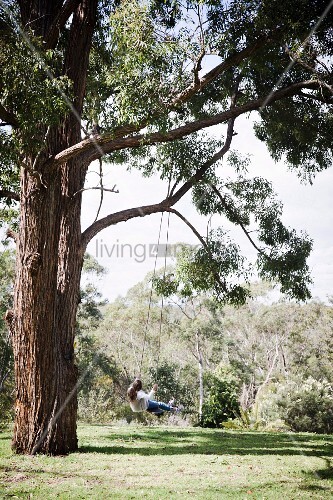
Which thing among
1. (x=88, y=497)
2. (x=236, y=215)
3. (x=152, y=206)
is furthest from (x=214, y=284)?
(x=88, y=497)

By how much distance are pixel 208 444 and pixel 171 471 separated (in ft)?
9.25

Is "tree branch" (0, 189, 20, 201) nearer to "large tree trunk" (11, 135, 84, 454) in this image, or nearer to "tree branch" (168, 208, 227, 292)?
"large tree trunk" (11, 135, 84, 454)

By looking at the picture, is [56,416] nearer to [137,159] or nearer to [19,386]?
[19,386]

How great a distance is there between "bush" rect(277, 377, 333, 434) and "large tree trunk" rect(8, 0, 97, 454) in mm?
11615

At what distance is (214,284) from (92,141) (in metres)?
5.08

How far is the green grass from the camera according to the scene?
469 centimetres

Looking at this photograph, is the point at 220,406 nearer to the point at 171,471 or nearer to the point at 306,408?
the point at 306,408

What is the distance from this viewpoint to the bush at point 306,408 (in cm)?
1625

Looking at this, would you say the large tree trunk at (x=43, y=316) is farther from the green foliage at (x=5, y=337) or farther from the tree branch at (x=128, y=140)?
the green foliage at (x=5, y=337)

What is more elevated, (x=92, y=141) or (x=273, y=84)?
(x=273, y=84)

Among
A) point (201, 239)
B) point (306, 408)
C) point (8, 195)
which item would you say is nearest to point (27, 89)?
point (8, 195)

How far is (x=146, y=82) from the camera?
572 centimetres

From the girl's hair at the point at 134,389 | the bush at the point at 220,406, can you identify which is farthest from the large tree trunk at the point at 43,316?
the bush at the point at 220,406

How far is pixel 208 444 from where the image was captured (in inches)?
326
